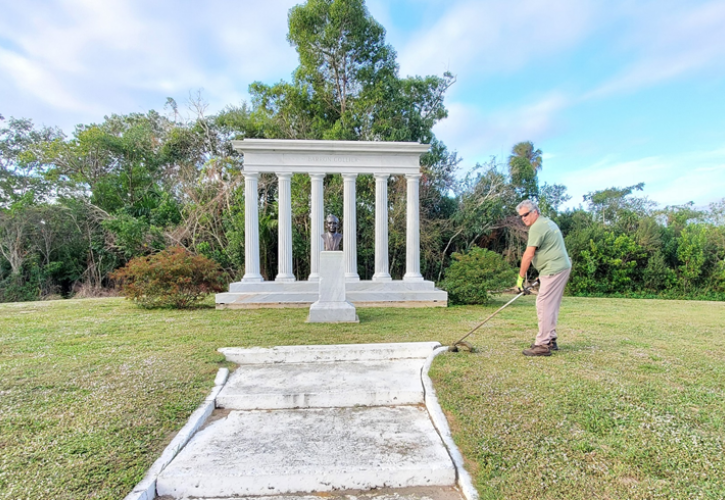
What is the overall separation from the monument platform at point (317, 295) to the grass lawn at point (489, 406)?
3.98 m

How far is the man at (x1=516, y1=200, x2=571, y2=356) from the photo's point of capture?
195 inches

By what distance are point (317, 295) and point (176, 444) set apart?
8041mm

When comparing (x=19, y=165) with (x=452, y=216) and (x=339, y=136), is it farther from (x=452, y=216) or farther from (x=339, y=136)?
(x=452, y=216)

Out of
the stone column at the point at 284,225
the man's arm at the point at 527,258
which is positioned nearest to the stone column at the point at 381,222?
the stone column at the point at 284,225

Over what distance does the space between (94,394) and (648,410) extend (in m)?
5.34

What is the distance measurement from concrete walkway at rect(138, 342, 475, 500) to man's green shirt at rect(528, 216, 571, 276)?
1979 millimetres

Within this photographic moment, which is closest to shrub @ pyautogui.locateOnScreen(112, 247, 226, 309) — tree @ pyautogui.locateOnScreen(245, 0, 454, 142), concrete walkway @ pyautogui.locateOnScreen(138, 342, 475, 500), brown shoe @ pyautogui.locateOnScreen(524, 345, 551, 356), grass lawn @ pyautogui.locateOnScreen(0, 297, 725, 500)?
grass lawn @ pyautogui.locateOnScreen(0, 297, 725, 500)

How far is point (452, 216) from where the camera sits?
1889cm

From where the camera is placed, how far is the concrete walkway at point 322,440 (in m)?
2.70

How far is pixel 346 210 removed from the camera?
12156 millimetres

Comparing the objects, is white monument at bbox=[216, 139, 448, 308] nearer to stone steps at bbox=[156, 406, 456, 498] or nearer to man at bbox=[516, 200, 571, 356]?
man at bbox=[516, 200, 571, 356]

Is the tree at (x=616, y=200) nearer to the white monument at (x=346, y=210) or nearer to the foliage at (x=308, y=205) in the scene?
the foliage at (x=308, y=205)

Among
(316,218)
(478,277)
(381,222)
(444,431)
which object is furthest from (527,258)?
(316,218)

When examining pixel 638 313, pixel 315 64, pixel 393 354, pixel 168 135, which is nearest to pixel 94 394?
pixel 393 354
